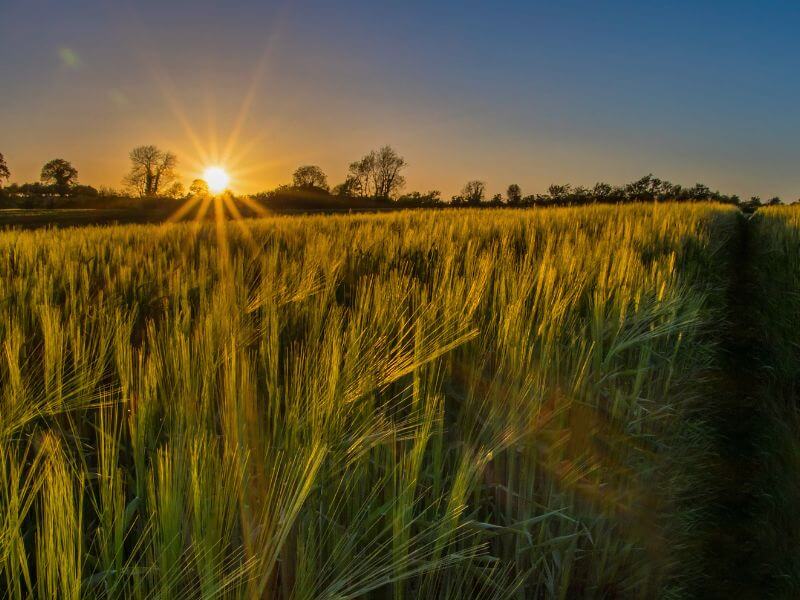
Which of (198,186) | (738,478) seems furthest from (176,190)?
(738,478)

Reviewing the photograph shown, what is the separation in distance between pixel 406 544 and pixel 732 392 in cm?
407

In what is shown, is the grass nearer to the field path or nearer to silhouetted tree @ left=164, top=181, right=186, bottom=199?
the field path

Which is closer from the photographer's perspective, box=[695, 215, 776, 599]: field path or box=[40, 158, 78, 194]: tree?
box=[695, 215, 776, 599]: field path

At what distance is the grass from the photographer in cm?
53

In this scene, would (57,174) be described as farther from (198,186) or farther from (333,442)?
(333,442)

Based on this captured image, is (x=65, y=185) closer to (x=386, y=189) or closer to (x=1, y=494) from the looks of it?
(x=386, y=189)

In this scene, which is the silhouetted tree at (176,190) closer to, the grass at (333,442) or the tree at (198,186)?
the tree at (198,186)

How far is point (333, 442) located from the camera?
716mm

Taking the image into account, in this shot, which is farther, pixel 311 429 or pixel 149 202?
pixel 149 202

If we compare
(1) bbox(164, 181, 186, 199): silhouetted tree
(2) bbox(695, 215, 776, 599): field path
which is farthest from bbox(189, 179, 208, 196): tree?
(2) bbox(695, 215, 776, 599): field path

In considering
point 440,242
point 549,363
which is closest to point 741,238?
point 440,242

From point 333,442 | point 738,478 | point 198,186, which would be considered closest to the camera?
point 333,442

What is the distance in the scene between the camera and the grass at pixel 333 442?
1.73 feet

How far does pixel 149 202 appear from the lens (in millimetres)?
32656
